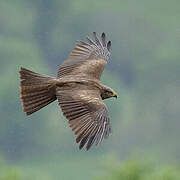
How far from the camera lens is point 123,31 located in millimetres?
86312

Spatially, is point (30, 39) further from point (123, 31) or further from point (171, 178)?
point (171, 178)

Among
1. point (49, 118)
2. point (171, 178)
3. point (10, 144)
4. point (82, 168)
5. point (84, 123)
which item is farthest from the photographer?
point (10, 144)

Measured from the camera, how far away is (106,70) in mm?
84500

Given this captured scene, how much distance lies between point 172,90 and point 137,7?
16.3 metres

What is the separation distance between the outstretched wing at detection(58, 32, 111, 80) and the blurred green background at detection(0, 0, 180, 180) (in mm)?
38613

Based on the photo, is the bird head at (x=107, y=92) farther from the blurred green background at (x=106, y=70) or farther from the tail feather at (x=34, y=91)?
the blurred green background at (x=106, y=70)

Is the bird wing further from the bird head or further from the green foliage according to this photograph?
the green foliage

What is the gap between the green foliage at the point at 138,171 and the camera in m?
27.3

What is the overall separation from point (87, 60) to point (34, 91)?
1.75 m

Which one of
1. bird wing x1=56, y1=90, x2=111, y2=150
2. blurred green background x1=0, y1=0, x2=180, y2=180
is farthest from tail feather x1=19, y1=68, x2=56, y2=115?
blurred green background x1=0, y1=0, x2=180, y2=180

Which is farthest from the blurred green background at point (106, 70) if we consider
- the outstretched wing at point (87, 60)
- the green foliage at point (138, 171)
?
the outstretched wing at point (87, 60)

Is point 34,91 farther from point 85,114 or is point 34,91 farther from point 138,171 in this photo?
point 138,171

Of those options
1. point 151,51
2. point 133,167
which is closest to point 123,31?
point 151,51

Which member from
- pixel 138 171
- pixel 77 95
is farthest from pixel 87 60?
pixel 138 171
